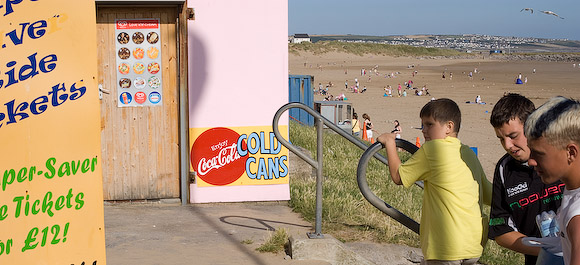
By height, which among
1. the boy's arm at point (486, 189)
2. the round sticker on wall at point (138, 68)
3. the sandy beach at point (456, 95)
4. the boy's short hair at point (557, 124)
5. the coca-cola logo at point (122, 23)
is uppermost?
the coca-cola logo at point (122, 23)

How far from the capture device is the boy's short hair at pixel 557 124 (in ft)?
7.22

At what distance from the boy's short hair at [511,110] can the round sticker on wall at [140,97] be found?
16.8ft

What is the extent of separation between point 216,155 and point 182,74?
96cm

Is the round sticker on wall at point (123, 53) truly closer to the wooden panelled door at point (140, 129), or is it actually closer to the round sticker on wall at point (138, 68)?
the wooden panelled door at point (140, 129)

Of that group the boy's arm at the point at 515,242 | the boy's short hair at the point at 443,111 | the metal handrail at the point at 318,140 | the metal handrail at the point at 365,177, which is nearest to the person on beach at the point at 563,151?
the boy's arm at the point at 515,242

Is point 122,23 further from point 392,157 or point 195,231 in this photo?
point 392,157

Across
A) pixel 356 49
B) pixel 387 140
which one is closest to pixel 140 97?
pixel 387 140

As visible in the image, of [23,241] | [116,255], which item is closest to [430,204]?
[23,241]

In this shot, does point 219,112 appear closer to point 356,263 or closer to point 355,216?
point 355,216

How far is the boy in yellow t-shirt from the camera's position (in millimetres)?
3766

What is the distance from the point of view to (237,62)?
26.5 feet

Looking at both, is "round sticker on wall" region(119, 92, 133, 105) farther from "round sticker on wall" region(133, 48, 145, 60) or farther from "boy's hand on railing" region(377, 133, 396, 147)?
"boy's hand on railing" region(377, 133, 396, 147)

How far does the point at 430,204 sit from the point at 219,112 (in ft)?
14.8

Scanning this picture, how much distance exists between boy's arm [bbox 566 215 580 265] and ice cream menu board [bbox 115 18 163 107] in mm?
6267
